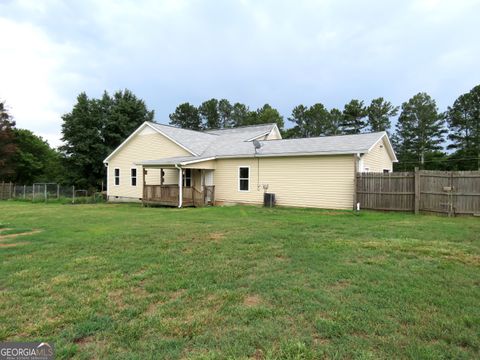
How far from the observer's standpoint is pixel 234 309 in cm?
312

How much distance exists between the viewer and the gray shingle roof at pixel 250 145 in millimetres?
13270

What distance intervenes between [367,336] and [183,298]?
1.97 meters

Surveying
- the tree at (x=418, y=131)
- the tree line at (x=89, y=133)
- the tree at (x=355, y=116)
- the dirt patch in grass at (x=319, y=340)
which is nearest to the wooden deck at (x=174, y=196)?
the dirt patch in grass at (x=319, y=340)

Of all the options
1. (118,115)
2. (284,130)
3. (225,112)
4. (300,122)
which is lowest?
(118,115)

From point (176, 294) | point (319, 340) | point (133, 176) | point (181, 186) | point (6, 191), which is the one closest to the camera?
point (319, 340)

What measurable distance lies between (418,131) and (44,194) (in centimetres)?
3941

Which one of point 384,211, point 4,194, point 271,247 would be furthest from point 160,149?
point 4,194

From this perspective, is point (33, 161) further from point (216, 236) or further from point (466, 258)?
point (466, 258)

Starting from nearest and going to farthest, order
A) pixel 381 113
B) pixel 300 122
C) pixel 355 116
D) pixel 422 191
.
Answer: pixel 422 191
pixel 381 113
pixel 355 116
pixel 300 122

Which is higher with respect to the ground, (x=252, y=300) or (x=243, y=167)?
(x=243, y=167)

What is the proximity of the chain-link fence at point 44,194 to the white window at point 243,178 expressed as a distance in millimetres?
11002

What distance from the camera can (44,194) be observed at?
22156mm

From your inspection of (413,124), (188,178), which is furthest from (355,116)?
(188,178)

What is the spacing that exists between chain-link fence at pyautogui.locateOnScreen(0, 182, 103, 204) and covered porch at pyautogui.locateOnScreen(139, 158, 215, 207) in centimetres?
629
